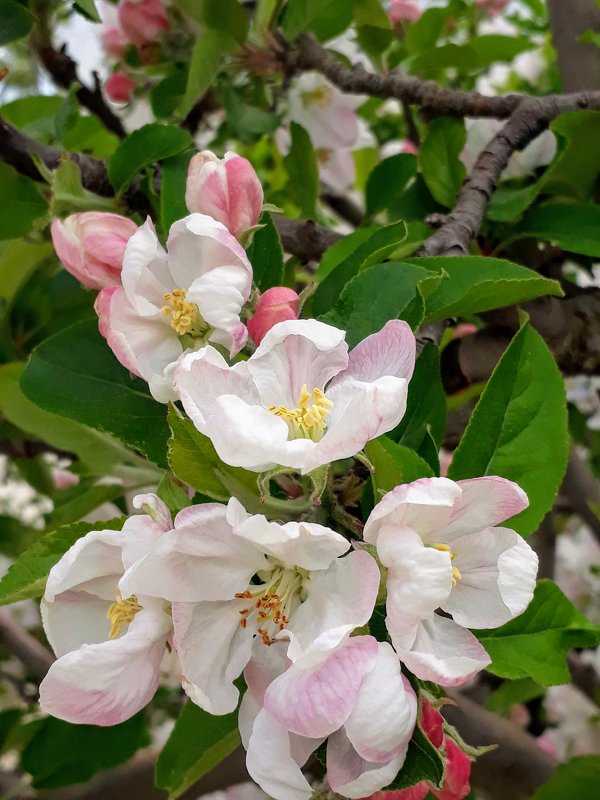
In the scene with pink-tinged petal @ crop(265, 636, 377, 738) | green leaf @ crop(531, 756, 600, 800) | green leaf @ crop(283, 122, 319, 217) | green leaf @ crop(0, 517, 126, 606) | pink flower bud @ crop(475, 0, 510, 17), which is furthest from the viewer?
pink flower bud @ crop(475, 0, 510, 17)

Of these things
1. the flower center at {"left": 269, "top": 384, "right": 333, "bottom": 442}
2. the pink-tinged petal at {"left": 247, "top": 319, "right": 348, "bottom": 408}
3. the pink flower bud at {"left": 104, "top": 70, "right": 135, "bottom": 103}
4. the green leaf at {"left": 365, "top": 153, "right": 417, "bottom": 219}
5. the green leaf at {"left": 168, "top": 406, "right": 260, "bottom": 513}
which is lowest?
the pink flower bud at {"left": 104, "top": 70, "right": 135, "bottom": 103}

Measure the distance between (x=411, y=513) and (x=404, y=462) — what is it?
2.7 inches

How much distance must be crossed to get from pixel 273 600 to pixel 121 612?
0.08 metres

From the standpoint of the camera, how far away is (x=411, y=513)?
14.6 inches

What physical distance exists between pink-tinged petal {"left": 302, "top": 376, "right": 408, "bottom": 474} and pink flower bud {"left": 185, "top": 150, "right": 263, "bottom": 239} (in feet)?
0.63

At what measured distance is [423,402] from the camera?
528mm

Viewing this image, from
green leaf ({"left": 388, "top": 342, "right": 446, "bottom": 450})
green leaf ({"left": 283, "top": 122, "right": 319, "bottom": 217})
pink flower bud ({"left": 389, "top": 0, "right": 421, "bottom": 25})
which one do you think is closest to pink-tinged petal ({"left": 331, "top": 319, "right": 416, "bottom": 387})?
green leaf ({"left": 388, "top": 342, "right": 446, "bottom": 450})

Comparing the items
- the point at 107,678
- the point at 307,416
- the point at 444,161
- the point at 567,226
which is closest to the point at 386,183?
the point at 444,161

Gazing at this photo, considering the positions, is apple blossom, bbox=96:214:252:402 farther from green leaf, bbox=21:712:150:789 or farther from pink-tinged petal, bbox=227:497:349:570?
green leaf, bbox=21:712:150:789

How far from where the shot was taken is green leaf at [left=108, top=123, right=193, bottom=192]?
661mm

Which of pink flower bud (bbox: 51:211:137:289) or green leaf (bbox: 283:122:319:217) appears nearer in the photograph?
pink flower bud (bbox: 51:211:137:289)

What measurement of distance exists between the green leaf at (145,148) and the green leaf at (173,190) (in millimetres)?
11

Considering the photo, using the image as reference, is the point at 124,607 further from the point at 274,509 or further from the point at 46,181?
the point at 46,181

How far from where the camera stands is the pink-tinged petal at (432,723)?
401mm
